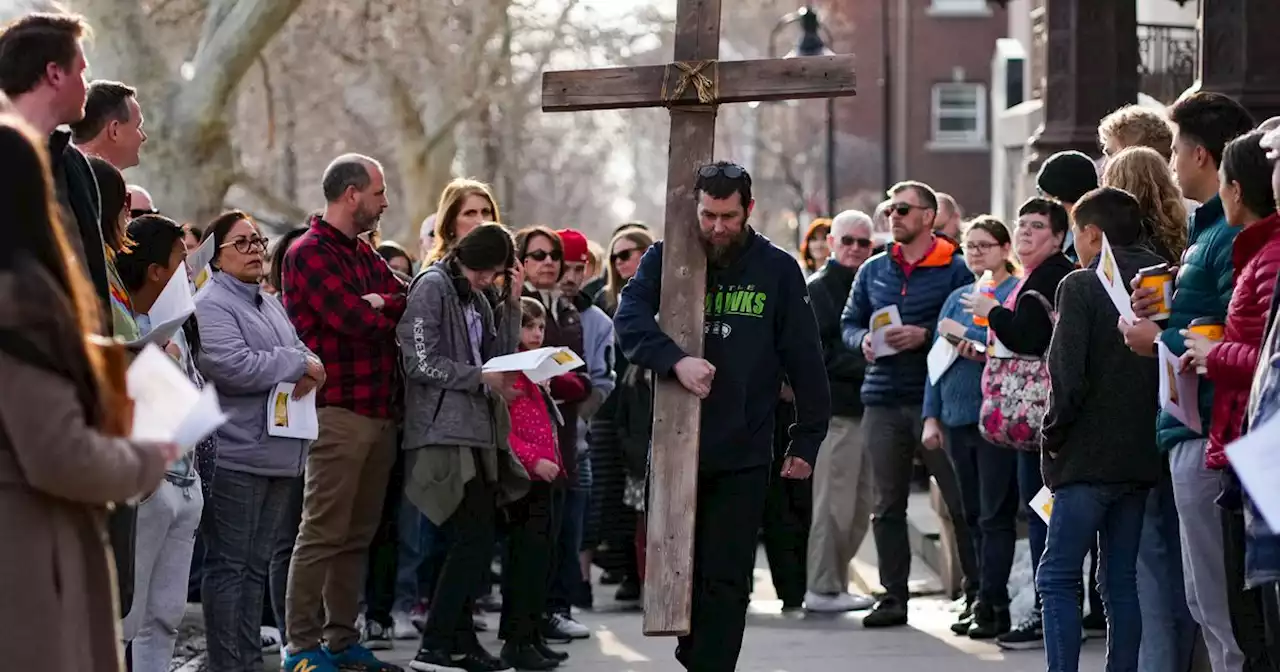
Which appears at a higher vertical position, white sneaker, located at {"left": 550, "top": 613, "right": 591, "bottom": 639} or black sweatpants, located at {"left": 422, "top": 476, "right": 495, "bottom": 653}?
black sweatpants, located at {"left": 422, "top": 476, "right": 495, "bottom": 653}

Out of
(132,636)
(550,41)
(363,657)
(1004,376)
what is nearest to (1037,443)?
(1004,376)

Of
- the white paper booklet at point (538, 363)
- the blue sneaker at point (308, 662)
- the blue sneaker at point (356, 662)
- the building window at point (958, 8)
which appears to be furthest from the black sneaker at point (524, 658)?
the building window at point (958, 8)

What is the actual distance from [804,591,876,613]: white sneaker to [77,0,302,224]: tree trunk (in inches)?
321

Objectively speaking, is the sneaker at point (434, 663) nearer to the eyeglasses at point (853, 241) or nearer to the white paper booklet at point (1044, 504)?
the white paper booklet at point (1044, 504)

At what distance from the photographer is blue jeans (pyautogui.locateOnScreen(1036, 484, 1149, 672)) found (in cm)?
805

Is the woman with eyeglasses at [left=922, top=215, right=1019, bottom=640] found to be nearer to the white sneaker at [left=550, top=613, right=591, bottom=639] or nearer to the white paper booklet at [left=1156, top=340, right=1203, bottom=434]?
the white sneaker at [left=550, top=613, right=591, bottom=639]

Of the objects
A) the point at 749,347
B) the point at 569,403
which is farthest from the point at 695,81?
the point at 569,403

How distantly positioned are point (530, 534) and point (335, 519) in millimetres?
1106

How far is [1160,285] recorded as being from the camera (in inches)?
292

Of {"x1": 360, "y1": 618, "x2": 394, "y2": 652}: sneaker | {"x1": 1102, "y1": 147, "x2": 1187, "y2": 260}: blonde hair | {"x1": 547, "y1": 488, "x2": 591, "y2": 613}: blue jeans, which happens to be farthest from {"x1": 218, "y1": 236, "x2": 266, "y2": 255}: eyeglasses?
{"x1": 1102, "y1": 147, "x2": 1187, "y2": 260}: blonde hair

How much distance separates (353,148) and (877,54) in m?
18.3

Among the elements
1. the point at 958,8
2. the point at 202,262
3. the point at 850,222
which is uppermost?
the point at 958,8

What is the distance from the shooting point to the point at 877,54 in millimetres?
57812

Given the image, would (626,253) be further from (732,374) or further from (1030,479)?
(732,374)
